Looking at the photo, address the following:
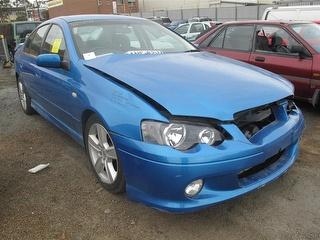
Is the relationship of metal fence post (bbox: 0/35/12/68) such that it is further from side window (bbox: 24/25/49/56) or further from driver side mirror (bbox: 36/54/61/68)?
driver side mirror (bbox: 36/54/61/68)

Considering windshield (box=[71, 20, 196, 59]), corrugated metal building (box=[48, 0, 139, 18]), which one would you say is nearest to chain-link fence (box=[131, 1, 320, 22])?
corrugated metal building (box=[48, 0, 139, 18])

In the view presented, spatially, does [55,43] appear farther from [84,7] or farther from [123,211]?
[84,7]

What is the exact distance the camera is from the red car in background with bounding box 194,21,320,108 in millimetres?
5574

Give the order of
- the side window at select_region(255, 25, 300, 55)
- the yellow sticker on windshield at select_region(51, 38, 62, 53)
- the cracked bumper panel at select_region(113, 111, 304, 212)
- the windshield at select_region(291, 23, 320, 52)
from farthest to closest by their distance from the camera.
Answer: the side window at select_region(255, 25, 300, 55)
the windshield at select_region(291, 23, 320, 52)
the yellow sticker on windshield at select_region(51, 38, 62, 53)
the cracked bumper panel at select_region(113, 111, 304, 212)

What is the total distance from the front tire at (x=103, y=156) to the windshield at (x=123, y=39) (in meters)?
0.79

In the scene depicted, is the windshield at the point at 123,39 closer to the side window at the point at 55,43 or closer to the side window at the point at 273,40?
the side window at the point at 55,43

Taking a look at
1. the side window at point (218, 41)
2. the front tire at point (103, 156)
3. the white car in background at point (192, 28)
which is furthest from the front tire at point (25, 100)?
the white car in background at point (192, 28)

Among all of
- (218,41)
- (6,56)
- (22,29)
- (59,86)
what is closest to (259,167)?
(59,86)

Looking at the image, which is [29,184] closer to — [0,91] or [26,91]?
[26,91]

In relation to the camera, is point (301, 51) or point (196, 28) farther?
point (196, 28)

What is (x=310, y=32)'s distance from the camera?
6.18 meters

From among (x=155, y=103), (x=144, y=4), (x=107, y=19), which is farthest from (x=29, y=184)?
(x=144, y=4)

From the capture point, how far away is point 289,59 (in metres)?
5.82

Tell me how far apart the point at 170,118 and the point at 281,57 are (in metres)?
3.74
